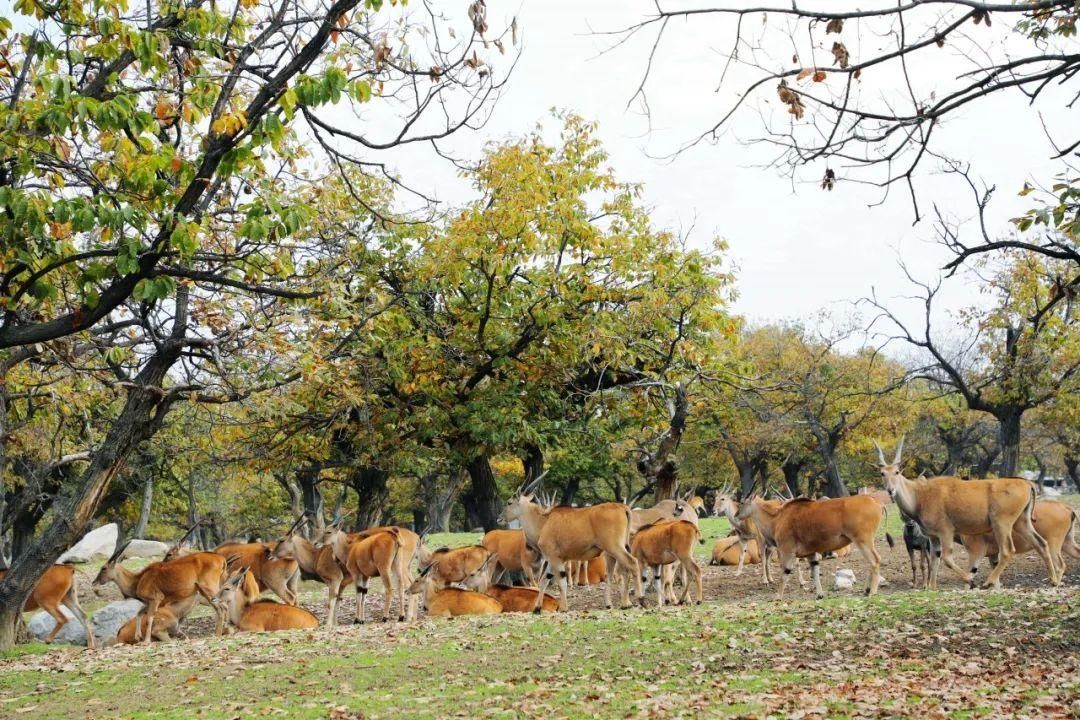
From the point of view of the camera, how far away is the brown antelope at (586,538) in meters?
16.0

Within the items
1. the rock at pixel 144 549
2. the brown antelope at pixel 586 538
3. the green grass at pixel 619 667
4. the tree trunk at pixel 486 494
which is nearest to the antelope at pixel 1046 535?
the green grass at pixel 619 667

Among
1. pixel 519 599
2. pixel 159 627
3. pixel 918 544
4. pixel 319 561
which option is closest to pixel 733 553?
pixel 918 544

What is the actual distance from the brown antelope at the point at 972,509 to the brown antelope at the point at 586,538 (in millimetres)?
4145

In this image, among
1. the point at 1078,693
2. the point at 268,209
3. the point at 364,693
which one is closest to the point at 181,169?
the point at 268,209

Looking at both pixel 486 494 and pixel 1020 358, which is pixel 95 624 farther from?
pixel 1020 358

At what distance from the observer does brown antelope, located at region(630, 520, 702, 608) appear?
15.7 meters

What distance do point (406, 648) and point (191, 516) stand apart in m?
36.0

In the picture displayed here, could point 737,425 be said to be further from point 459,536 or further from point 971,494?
point 971,494

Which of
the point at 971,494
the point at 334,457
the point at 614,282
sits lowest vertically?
the point at 971,494

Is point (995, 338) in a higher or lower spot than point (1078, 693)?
higher

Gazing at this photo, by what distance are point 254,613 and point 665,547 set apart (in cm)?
612

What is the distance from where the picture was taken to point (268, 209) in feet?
28.1

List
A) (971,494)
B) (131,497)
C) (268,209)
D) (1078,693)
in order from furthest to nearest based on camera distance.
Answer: (131,497), (971,494), (268,209), (1078,693)

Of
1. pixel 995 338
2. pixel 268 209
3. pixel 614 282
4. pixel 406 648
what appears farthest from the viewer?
pixel 995 338
